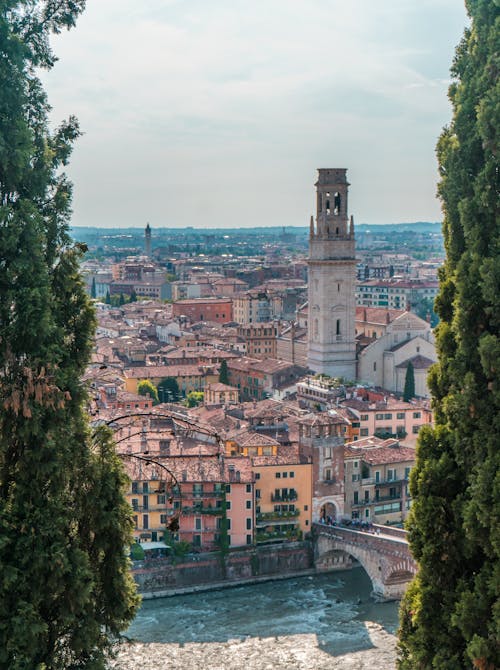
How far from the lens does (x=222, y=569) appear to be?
22.9 metres

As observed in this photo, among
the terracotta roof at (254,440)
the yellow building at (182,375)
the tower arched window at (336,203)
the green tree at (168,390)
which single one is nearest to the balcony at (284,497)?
the terracotta roof at (254,440)

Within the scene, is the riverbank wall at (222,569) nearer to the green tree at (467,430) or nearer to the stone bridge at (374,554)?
the stone bridge at (374,554)

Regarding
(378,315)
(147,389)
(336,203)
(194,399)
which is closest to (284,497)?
(194,399)

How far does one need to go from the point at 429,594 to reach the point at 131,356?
132ft

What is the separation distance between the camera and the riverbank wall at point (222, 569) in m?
22.1

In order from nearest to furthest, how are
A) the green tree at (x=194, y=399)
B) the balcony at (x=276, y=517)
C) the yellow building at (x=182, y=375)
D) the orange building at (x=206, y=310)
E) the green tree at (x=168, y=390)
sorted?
the balcony at (x=276, y=517) < the green tree at (x=194, y=399) < the green tree at (x=168, y=390) < the yellow building at (x=182, y=375) < the orange building at (x=206, y=310)

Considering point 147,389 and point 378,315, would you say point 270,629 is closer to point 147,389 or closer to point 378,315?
point 147,389

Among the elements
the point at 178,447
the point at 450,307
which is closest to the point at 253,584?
the point at 178,447

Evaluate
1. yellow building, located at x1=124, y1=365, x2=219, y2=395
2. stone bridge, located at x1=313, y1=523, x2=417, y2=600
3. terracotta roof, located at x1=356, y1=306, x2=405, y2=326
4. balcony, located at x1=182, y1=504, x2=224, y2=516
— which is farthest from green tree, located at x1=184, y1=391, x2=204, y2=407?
balcony, located at x1=182, y1=504, x2=224, y2=516

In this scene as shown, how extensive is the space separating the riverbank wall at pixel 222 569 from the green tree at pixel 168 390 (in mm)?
16262

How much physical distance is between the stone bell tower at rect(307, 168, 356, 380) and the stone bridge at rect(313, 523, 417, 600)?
14585 mm

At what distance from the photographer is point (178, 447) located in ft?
81.7

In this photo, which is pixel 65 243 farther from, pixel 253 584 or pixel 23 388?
pixel 253 584

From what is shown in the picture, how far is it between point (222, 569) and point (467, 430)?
1702 cm
